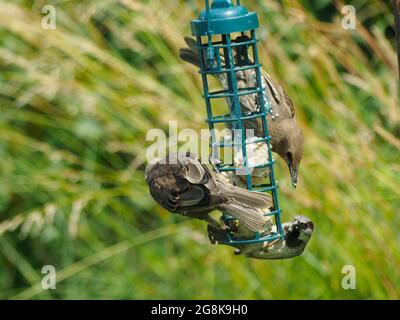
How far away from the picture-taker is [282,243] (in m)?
Result: 4.16

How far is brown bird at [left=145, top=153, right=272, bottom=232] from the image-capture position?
4055 mm

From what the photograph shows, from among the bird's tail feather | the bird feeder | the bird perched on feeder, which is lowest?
the bird perched on feeder

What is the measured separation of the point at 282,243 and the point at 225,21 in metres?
1.08

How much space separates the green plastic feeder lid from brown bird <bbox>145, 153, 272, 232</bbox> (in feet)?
2.31

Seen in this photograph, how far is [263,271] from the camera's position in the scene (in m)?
5.61

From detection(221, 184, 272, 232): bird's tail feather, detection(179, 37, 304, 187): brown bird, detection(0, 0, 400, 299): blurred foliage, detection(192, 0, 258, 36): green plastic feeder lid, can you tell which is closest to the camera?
detection(192, 0, 258, 36): green plastic feeder lid

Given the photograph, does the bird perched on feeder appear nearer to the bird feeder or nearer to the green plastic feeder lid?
the bird feeder

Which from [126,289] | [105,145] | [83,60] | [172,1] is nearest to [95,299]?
[126,289]

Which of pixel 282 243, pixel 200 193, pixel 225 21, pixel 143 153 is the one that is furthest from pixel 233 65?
pixel 143 153

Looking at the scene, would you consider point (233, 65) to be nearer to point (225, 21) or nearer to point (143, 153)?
point (225, 21)

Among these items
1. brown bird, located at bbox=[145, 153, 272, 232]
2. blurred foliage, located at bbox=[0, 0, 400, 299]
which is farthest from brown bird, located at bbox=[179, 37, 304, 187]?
brown bird, located at bbox=[145, 153, 272, 232]

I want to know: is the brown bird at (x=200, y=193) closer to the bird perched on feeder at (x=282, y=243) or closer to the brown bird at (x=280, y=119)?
the bird perched on feeder at (x=282, y=243)

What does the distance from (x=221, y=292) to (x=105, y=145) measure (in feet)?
4.71
